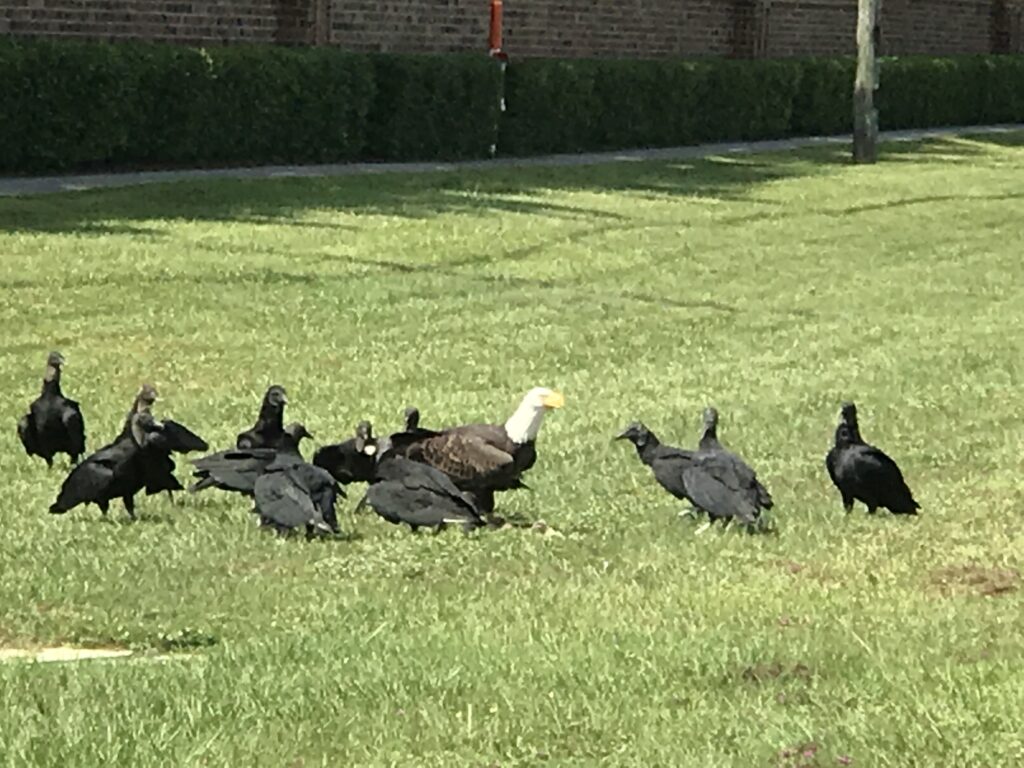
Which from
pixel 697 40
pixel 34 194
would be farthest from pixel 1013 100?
pixel 34 194

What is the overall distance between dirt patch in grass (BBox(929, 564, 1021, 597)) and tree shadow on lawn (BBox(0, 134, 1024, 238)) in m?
13.4

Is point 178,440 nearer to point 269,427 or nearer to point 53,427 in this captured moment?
point 269,427

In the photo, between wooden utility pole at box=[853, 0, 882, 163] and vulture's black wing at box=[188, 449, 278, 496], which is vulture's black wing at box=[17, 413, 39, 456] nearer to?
vulture's black wing at box=[188, 449, 278, 496]

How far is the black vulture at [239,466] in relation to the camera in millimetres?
11359

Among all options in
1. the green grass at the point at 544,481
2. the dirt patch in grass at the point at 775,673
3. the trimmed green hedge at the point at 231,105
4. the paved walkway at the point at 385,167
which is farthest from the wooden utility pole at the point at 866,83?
the dirt patch in grass at the point at 775,673

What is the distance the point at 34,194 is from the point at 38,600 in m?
15.3

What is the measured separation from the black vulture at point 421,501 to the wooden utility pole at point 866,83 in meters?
24.1

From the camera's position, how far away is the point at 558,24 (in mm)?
37531

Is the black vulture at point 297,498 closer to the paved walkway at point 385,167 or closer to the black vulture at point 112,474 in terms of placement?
the black vulture at point 112,474

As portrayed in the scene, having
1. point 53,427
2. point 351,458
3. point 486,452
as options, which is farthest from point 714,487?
point 53,427

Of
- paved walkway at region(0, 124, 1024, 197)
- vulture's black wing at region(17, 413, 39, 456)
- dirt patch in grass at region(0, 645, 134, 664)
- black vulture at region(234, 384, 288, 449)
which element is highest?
paved walkway at region(0, 124, 1024, 197)

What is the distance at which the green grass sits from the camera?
7105mm

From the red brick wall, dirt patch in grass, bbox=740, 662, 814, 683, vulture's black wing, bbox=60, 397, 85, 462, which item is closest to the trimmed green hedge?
the red brick wall

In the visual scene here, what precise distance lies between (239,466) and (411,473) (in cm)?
101
